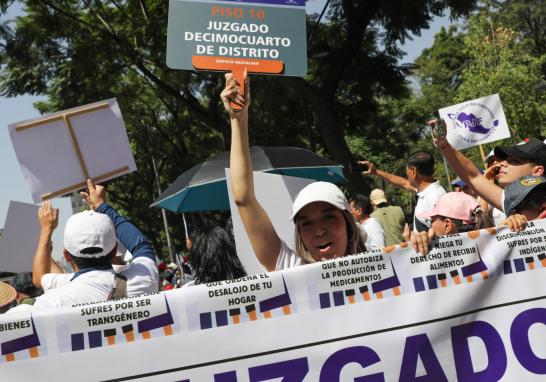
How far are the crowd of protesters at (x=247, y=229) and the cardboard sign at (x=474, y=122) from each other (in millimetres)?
3951

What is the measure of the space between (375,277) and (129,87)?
22.6 m

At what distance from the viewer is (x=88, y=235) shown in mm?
3301

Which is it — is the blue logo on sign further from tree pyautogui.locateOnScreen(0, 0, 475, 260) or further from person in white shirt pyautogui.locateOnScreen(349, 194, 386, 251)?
tree pyautogui.locateOnScreen(0, 0, 475, 260)

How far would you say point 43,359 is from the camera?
2.49m

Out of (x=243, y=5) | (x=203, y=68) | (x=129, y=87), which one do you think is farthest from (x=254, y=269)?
(x=129, y=87)

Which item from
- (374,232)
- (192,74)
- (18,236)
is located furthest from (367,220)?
(192,74)

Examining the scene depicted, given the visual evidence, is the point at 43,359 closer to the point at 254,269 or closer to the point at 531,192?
the point at 254,269

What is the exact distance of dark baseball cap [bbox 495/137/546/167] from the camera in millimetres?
3928

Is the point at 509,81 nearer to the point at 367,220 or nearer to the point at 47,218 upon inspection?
the point at 367,220

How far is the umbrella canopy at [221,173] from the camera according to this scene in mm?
7566

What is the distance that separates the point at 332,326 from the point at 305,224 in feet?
1.51

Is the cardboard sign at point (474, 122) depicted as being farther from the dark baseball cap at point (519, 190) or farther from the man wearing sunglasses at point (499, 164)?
the dark baseball cap at point (519, 190)

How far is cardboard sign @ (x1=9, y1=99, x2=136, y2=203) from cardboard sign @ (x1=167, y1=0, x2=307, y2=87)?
736mm

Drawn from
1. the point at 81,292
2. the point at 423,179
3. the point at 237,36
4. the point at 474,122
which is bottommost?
the point at 81,292
